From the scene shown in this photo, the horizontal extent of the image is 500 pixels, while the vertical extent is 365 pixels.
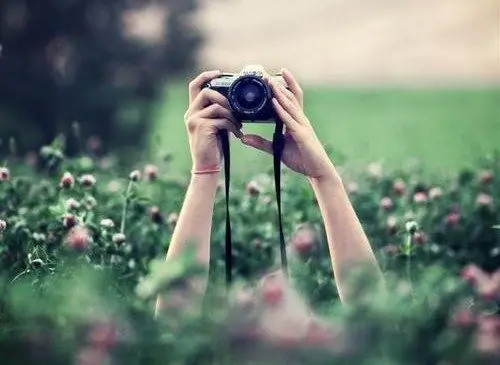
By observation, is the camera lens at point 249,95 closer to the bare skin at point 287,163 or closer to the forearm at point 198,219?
the bare skin at point 287,163

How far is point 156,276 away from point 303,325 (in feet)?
0.54

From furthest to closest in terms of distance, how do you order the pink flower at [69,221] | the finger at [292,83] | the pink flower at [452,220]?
the pink flower at [452,220] < the pink flower at [69,221] < the finger at [292,83]

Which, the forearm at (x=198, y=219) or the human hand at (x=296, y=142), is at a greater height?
the human hand at (x=296, y=142)

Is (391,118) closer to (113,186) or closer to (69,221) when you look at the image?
(113,186)

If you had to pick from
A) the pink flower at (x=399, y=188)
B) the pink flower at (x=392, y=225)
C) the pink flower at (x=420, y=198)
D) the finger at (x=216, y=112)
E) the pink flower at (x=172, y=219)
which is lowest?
the pink flower at (x=392, y=225)

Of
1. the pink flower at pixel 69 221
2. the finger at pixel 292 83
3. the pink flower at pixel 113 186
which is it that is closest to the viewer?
the finger at pixel 292 83

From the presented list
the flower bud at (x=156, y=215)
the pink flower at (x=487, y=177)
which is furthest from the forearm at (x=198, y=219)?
the pink flower at (x=487, y=177)

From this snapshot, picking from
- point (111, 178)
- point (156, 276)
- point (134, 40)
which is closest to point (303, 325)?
point (156, 276)

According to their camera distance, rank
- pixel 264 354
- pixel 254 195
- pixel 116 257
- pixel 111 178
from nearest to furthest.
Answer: pixel 264 354 → pixel 116 257 → pixel 254 195 → pixel 111 178

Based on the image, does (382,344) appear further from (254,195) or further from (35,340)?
(254,195)

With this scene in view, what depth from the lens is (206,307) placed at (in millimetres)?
1145

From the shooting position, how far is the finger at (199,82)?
2332 mm

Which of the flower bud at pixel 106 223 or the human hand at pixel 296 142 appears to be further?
the flower bud at pixel 106 223

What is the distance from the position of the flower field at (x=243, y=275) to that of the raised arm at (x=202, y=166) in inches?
5.0
